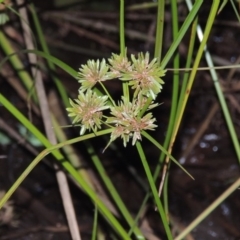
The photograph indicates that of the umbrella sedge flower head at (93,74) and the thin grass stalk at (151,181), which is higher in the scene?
the umbrella sedge flower head at (93,74)

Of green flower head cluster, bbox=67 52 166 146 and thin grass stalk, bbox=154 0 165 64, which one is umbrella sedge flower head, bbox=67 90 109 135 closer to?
green flower head cluster, bbox=67 52 166 146

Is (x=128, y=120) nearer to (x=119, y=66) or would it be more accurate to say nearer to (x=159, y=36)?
(x=119, y=66)

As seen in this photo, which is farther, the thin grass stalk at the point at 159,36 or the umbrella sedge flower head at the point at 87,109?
the thin grass stalk at the point at 159,36

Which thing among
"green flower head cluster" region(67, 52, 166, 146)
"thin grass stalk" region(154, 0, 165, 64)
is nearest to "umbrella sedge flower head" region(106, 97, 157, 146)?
"green flower head cluster" region(67, 52, 166, 146)

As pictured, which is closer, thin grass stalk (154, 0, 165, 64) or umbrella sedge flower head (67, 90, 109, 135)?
umbrella sedge flower head (67, 90, 109, 135)

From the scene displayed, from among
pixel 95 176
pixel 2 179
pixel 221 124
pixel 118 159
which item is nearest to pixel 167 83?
pixel 221 124

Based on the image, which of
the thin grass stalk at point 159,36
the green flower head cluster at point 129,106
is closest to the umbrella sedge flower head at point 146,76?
the green flower head cluster at point 129,106

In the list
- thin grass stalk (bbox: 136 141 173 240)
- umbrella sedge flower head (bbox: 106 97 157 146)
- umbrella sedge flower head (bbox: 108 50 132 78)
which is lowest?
thin grass stalk (bbox: 136 141 173 240)

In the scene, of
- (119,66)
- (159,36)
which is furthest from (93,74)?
(159,36)

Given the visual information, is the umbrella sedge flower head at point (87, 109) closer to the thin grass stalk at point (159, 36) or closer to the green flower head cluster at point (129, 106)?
the green flower head cluster at point (129, 106)

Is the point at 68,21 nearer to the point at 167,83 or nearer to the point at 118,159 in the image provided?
the point at 167,83
